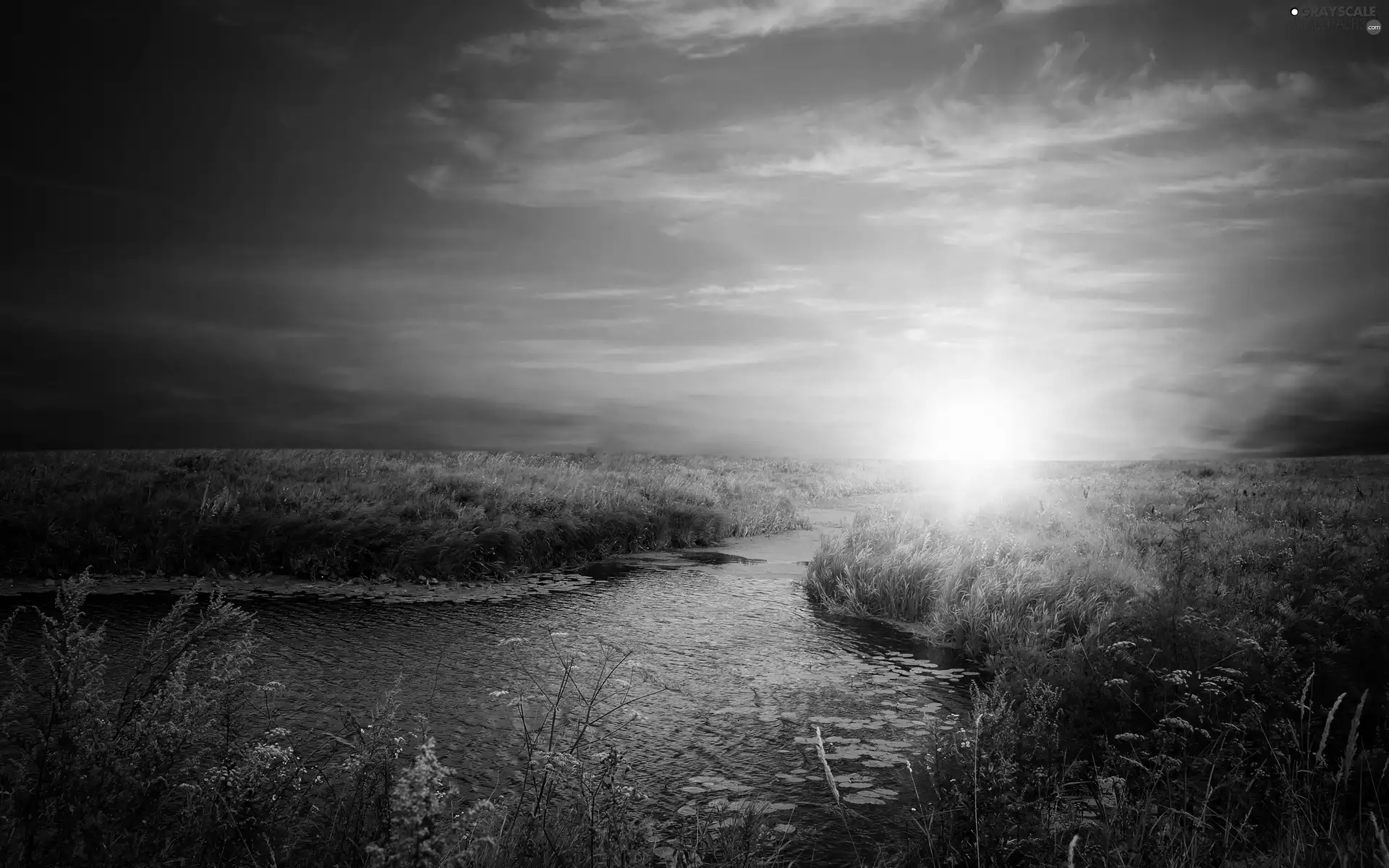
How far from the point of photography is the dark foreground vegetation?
360 cm

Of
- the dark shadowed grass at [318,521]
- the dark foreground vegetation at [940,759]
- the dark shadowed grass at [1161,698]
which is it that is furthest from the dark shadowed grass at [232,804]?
the dark shadowed grass at [318,521]

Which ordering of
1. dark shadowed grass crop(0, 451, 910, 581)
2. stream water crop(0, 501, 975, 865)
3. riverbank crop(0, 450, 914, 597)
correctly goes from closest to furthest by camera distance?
stream water crop(0, 501, 975, 865)
riverbank crop(0, 450, 914, 597)
dark shadowed grass crop(0, 451, 910, 581)

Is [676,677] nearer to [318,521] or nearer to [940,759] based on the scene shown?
[940,759]

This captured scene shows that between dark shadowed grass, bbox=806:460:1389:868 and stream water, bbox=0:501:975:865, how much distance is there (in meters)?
0.89

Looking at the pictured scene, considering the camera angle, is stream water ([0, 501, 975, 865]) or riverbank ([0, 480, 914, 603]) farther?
riverbank ([0, 480, 914, 603])

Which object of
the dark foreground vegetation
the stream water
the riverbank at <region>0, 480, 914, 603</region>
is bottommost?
the riverbank at <region>0, 480, 914, 603</region>

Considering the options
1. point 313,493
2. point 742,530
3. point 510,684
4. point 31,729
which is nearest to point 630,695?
point 510,684

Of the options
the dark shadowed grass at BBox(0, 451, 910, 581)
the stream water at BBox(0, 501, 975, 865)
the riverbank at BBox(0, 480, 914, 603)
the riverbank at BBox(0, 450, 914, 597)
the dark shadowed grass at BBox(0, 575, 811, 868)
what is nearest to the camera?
the dark shadowed grass at BBox(0, 575, 811, 868)

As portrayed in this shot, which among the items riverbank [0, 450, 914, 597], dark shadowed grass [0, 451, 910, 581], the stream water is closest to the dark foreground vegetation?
the stream water

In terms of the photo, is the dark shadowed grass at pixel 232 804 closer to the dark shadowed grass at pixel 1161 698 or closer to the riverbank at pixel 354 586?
the dark shadowed grass at pixel 1161 698

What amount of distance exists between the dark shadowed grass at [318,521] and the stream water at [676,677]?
7.77 feet

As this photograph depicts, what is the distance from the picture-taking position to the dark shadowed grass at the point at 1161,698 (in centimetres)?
443

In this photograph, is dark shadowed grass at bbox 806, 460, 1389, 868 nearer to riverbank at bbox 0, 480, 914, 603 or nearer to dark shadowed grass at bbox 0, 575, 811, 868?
dark shadowed grass at bbox 0, 575, 811, 868

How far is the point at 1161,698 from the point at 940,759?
300 centimetres
